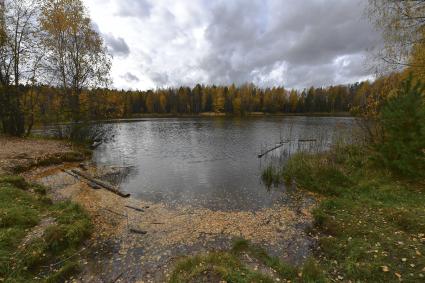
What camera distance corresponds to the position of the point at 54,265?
221 inches

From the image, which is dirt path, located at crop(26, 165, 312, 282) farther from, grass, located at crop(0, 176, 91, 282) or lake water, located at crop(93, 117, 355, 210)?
lake water, located at crop(93, 117, 355, 210)

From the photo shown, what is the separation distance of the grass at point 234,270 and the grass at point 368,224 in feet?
1.62

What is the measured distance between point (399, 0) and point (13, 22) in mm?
28430

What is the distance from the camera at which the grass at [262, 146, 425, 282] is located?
16.0 ft

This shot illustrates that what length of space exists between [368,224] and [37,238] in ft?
32.4

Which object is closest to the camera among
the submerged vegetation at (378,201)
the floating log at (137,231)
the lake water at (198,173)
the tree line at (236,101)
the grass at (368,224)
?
the grass at (368,224)

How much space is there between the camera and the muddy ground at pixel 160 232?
5.85 meters

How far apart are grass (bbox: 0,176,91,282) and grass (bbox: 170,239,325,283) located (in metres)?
3.05

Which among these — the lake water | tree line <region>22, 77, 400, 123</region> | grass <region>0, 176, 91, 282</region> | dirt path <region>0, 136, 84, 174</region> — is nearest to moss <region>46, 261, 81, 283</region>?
grass <region>0, 176, 91, 282</region>

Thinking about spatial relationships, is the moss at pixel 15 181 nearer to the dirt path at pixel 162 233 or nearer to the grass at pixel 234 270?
the dirt path at pixel 162 233

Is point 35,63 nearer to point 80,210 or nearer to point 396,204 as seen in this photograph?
point 80,210

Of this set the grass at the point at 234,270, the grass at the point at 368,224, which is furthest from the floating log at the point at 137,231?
the grass at the point at 368,224

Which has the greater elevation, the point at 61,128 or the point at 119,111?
the point at 119,111

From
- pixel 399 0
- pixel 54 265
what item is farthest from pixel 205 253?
pixel 399 0
